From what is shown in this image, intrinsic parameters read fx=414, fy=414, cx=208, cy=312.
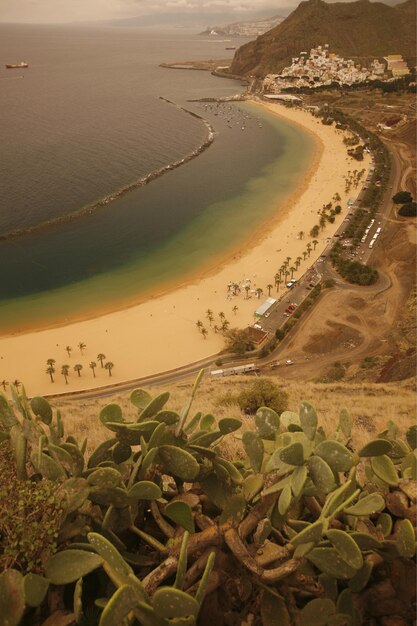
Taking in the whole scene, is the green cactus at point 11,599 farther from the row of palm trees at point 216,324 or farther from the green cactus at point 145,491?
the row of palm trees at point 216,324

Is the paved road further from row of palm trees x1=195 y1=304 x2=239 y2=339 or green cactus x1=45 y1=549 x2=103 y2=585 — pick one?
green cactus x1=45 y1=549 x2=103 y2=585

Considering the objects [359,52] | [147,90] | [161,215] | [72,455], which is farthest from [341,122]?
[72,455]

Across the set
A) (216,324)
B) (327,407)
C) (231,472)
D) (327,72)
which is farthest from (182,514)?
(327,72)

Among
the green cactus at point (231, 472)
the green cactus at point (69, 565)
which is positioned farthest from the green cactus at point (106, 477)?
the green cactus at point (231, 472)

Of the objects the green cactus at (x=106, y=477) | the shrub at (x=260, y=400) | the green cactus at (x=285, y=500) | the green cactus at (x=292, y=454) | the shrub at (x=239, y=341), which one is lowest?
the shrub at (x=239, y=341)

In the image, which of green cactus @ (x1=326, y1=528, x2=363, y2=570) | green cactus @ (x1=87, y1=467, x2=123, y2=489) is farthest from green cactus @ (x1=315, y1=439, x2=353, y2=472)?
green cactus @ (x1=87, y1=467, x2=123, y2=489)

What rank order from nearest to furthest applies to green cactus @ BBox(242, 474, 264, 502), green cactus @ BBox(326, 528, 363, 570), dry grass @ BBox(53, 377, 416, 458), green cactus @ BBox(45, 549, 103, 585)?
green cactus @ BBox(45, 549, 103, 585) → green cactus @ BBox(326, 528, 363, 570) → green cactus @ BBox(242, 474, 264, 502) → dry grass @ BBox(53, 377, 416, 458)
